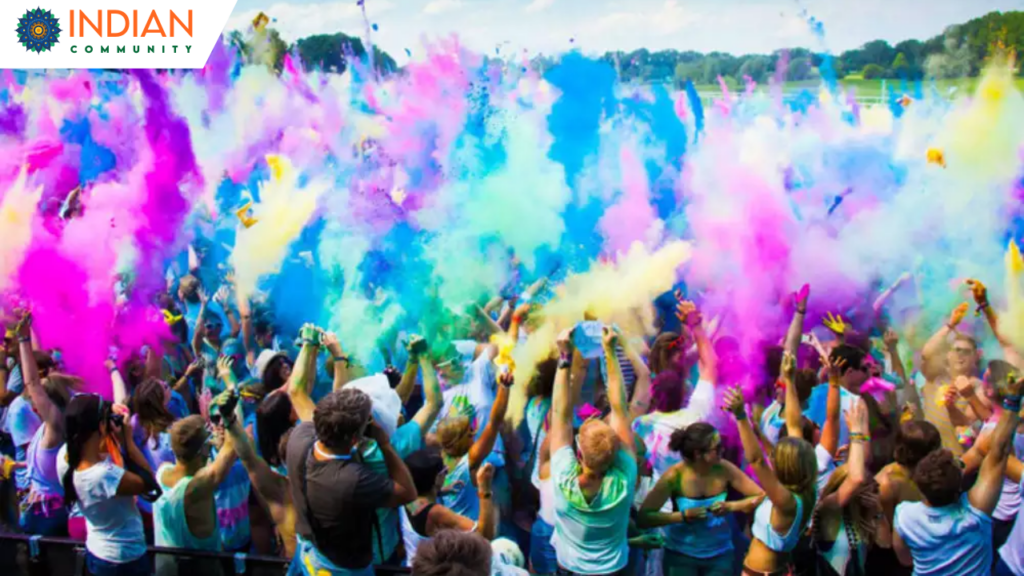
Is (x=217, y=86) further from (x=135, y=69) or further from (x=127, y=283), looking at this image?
(x=127, y=283)

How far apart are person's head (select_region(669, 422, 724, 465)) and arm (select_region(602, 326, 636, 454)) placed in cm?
21

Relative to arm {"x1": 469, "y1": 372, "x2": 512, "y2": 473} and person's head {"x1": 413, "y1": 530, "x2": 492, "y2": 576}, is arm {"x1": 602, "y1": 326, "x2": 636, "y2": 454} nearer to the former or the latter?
arm {"x1": 469, "y1": 372, "x2": 512, "y2": 473}

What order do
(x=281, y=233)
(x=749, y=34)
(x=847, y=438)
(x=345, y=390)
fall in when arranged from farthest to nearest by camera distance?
(x=281, y=233)
(x=749, y=34)
(x=847, y=438)
(x=345, y=390)

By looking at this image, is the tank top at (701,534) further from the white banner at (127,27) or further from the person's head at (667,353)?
the white banner at (127,27)

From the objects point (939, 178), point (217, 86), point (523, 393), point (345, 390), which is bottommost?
point (523, 393)

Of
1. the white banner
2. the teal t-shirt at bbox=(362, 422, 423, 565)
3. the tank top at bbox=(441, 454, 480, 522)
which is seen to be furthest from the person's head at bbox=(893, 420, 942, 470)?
the white banner

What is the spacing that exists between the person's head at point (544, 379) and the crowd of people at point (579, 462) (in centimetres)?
1

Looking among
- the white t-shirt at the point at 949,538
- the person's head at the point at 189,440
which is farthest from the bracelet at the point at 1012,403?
the person's head at the point at 189,440

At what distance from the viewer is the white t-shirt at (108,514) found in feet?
12.5

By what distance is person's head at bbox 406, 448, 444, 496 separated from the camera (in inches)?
140

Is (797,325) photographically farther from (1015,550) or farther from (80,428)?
(80,428)

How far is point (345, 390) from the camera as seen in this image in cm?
321

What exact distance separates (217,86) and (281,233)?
1433 mm

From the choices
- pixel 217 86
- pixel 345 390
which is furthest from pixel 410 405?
pixel 217 86
